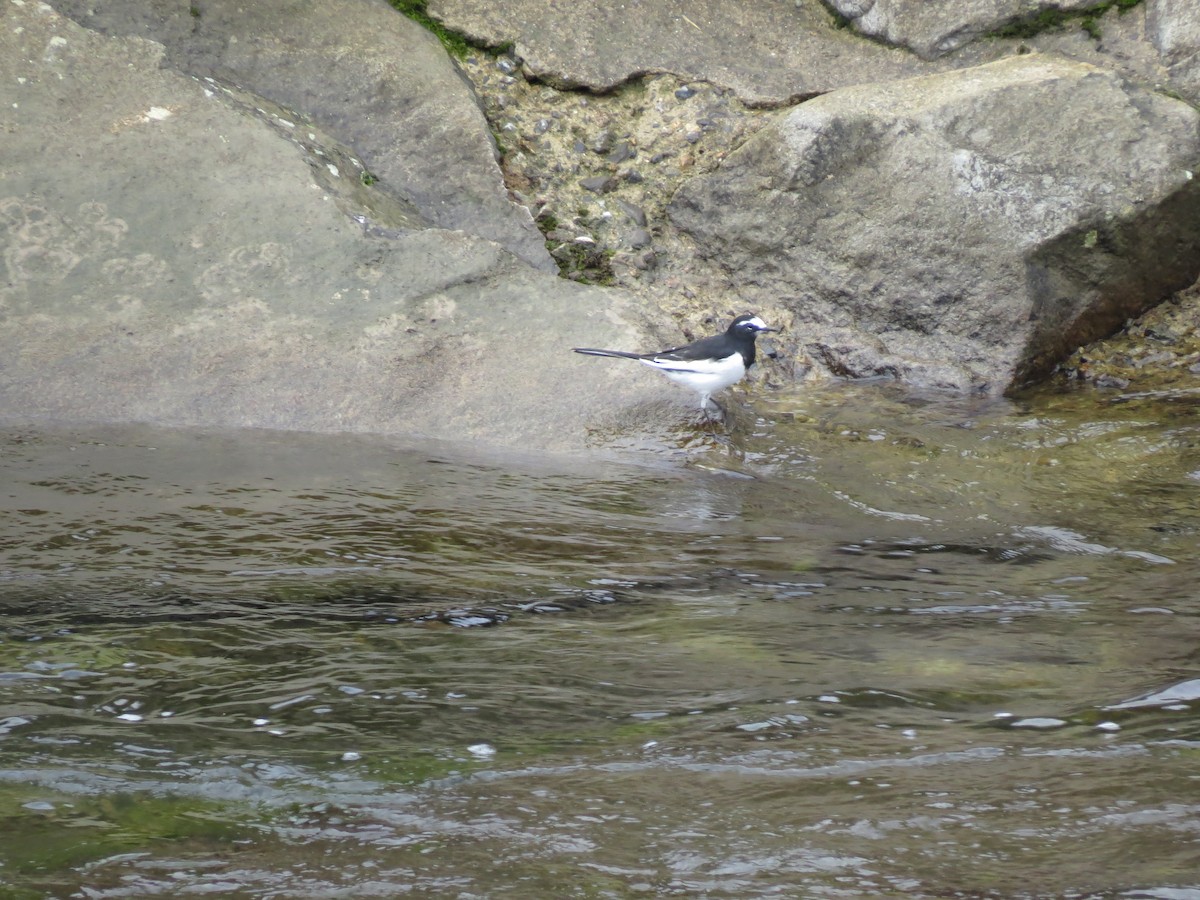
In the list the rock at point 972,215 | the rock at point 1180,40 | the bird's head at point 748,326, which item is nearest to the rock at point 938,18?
the rock at point 1180,40

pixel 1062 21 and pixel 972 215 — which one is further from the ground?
pixel 1062 21

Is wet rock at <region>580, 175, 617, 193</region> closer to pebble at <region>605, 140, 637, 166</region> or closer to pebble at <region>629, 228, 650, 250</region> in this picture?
pebble at <region>605, 140, 637, 166</region>

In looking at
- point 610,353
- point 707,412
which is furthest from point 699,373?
point 610,353

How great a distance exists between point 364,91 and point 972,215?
3.56 meters

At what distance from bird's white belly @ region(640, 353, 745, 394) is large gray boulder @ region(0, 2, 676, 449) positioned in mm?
92

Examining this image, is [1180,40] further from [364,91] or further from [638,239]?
[364,91]

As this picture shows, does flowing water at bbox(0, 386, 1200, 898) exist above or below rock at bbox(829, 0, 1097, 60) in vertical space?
below

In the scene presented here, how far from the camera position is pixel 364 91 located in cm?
744

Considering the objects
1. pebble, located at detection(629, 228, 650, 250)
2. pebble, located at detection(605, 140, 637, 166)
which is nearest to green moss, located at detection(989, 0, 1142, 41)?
pebble, located at detection(605, 140, 637, 166)

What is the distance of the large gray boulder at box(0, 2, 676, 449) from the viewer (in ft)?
19.3

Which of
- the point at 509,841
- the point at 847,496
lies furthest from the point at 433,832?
the point at 847,496

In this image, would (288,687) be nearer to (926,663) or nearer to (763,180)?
(926,663)

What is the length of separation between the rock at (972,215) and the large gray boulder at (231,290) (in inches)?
61.6

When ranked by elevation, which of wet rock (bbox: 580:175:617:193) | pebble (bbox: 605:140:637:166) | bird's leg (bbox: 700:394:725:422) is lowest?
bird's leg (bbox: 700:394:725:422)
